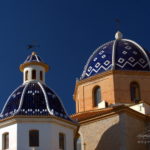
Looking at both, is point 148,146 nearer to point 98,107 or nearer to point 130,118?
point 130,118

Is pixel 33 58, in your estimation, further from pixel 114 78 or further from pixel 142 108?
pixel 142 108

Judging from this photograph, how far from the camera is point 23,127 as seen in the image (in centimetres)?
2112

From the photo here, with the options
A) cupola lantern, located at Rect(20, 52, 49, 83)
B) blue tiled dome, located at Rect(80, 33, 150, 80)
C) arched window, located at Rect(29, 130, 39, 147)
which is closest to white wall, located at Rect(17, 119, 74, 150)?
arched window, located at Rect(29, 130, 39, 147)

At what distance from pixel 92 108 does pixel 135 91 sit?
9.59 feet

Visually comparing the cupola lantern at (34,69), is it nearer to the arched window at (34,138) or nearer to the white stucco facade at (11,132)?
the white stucco facade at (11,132)

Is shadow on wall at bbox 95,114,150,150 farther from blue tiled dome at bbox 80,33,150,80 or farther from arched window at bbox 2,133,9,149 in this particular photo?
arched window at bbox 2,133,9,149

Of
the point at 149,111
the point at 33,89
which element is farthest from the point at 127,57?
the point at 33,89

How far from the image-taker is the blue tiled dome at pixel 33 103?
71.1 feet

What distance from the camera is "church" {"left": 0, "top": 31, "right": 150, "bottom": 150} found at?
69.6ft

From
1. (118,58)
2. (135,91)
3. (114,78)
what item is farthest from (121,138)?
Answer: (118,58)

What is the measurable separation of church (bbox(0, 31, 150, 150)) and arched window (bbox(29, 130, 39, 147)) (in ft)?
0.12

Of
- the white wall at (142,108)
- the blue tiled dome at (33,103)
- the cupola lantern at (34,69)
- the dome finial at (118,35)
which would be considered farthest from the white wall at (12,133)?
the dome finial at (118,35)

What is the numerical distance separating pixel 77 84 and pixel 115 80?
116 inches

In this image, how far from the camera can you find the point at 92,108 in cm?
2912
